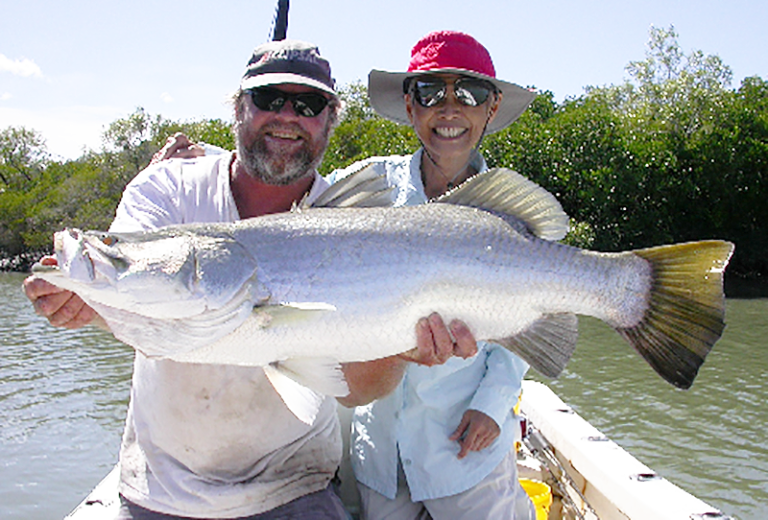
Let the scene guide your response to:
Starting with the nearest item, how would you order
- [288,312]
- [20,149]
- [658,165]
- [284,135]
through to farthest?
[288,312] → [284,135] → [658,165] → [20,149]

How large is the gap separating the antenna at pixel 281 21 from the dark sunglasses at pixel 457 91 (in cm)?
234

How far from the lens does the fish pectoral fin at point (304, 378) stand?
7.06ft

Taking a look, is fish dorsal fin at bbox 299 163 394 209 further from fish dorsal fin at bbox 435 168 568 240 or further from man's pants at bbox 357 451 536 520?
man's pants at bbox 357 451 536 520

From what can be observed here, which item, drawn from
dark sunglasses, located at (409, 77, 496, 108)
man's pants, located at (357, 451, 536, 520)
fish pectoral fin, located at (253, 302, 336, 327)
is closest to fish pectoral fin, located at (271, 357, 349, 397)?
fish pectoral fin, located at (253, 302, 336, 327)

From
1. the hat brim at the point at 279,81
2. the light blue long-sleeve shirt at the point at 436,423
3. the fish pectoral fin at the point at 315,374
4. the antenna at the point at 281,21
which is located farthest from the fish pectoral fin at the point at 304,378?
the antenna at the point at 281,21

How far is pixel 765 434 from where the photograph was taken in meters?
9.34

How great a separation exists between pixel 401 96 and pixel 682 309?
223cm

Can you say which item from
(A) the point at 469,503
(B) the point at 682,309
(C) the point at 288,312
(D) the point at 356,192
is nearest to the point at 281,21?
(D) the point at 356,192

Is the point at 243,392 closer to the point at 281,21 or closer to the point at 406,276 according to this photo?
the point at 406,276

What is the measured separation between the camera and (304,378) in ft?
7.06

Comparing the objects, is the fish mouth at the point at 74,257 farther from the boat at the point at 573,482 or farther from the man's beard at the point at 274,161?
the boat at the point at 573,482

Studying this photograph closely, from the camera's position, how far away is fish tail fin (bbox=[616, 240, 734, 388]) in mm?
2203

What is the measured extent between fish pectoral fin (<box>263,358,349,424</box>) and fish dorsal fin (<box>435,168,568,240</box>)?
81 cm

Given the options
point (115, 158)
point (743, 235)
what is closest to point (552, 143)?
point (743, 235)
